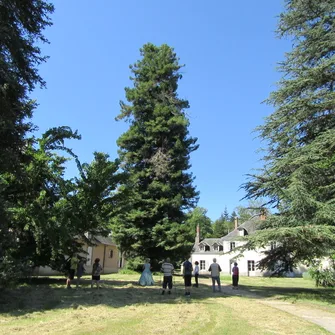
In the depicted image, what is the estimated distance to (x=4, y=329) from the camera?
760 cm

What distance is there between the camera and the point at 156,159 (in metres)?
31.0

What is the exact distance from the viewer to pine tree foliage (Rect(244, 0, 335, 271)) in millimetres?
15109

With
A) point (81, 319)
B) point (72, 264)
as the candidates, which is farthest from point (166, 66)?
point (81, 319)

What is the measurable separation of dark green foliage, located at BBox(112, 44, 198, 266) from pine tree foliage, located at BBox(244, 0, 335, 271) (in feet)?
40.7

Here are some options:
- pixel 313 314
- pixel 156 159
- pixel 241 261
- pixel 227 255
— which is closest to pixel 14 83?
pixel 313 314

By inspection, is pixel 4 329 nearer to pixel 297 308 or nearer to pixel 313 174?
pixel 297 308

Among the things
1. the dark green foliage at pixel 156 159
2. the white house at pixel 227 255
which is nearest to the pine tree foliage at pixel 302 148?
the dark green foliage at pixel 156 159

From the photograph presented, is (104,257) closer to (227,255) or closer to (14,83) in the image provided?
(227,255)

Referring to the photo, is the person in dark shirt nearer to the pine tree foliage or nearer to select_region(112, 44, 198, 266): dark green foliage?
the pine tree foliage

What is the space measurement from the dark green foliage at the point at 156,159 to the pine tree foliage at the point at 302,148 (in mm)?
12411

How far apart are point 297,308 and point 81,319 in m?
7.57

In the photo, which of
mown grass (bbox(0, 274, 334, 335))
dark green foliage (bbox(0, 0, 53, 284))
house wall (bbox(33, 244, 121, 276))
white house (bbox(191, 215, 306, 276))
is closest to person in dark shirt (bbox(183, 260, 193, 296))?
mown grass (bbox(0, 274, 334, 335))

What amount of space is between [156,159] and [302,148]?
16.0 m

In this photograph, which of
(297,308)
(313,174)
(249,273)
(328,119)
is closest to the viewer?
(297,308)
